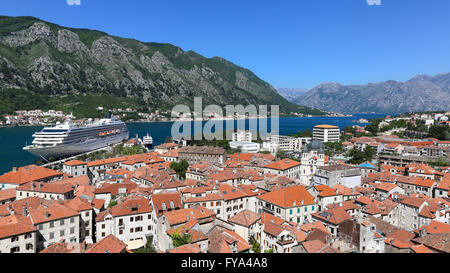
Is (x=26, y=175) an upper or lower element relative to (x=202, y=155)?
upper

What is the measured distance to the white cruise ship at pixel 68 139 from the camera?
245ft

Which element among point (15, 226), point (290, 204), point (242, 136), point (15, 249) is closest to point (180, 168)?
point (290, 204)

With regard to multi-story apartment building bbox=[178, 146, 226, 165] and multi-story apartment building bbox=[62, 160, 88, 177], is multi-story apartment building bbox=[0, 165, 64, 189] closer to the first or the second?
multi-story apartment building bbox=[62, 160, 88, 177]

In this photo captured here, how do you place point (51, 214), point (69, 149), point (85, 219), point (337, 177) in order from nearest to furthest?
point (51, 214)
point (85, 219)
point (337, 177)
point (69, 149)

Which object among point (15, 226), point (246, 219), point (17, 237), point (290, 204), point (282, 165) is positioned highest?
point (15, 226)

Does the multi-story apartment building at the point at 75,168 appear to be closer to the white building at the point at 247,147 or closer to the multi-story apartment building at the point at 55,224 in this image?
the multi-story apartment building at the point at 55,224

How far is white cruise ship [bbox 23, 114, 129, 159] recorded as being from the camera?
245 feet

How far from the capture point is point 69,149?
261 feet

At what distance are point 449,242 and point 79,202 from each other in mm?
31675

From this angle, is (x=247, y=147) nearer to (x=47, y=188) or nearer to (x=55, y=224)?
(x=47, y=188)

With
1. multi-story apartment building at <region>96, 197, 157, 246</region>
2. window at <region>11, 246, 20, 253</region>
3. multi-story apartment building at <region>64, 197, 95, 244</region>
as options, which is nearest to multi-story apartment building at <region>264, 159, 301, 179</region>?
multi-story apartment building at <region>96, 197, 157, 246</region>

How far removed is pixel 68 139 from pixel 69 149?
2.75 meters

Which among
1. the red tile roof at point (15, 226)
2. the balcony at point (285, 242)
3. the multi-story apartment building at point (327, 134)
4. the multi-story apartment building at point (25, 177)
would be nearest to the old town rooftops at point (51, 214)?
the red tile roof at point (15, 226)

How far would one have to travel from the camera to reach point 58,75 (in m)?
194
